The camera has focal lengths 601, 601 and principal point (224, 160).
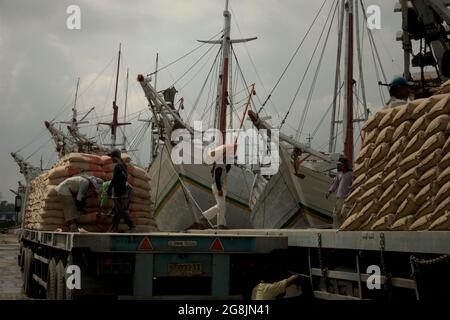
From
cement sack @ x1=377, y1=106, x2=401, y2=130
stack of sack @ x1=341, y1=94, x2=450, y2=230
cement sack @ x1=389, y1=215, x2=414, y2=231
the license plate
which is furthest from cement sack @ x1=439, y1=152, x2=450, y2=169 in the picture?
the license plate

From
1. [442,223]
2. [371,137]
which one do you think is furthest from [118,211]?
[442,223]

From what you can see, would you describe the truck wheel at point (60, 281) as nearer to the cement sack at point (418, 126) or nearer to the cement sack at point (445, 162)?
the cement sack at point (418, 126)

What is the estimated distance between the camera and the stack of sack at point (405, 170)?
4.34 m

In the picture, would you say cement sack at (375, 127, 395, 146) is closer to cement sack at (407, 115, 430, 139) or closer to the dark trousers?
cement sack at (407, 115, 430, 139)

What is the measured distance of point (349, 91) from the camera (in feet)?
59.7

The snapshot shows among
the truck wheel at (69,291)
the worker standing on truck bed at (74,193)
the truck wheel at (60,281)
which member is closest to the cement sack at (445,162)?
the truck wheel at (69,291)

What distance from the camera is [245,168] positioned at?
25859 millimetres

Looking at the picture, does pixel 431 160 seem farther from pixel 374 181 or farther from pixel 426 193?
pixel 374 181

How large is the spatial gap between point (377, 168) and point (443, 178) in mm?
946

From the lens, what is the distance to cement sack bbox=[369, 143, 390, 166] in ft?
16.8

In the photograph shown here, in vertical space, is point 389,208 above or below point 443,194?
below

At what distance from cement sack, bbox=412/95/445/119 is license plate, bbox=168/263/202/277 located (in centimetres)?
270
